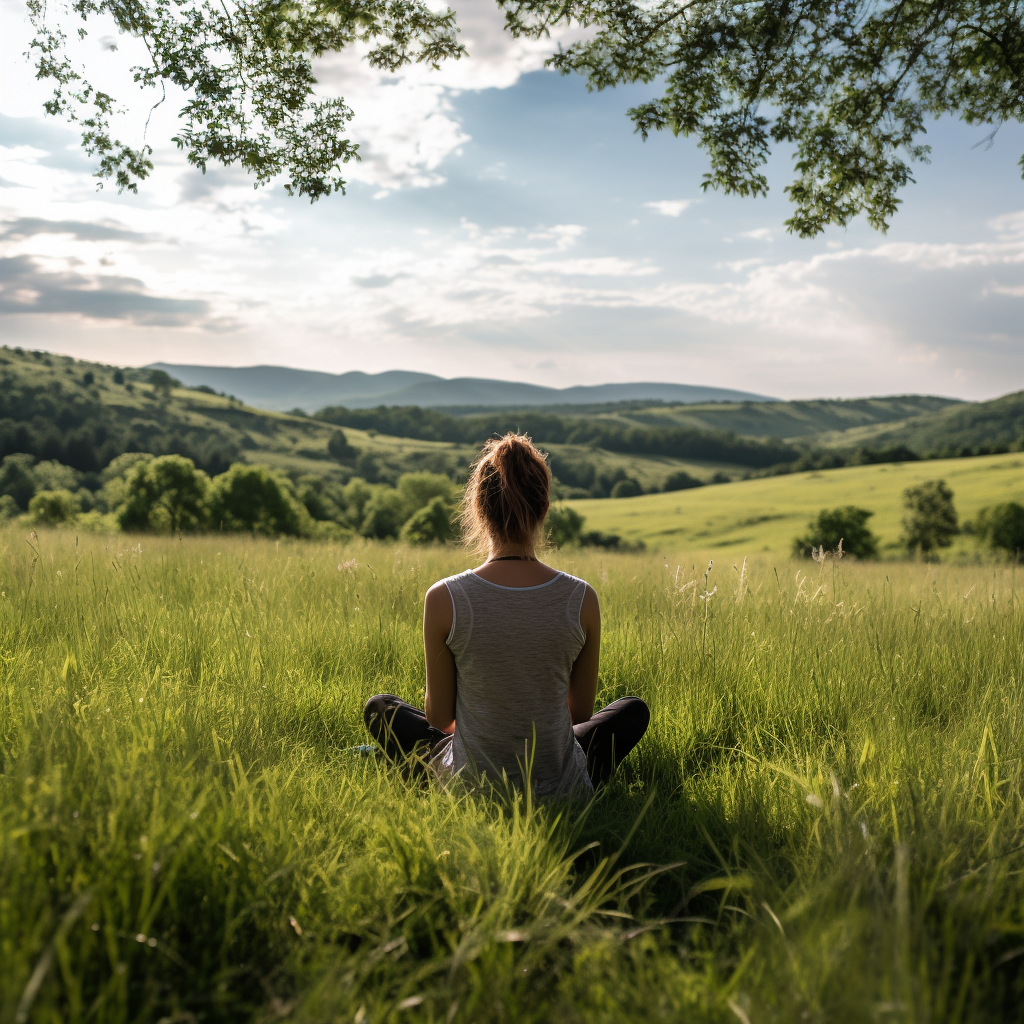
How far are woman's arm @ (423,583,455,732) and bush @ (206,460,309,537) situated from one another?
153 feet

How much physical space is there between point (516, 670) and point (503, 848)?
33.8 inches

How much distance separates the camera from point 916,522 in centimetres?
5797

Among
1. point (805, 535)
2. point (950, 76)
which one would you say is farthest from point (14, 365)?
point (950, 76)

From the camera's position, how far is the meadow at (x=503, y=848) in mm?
1465

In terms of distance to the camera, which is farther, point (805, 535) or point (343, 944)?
point (805, 535)

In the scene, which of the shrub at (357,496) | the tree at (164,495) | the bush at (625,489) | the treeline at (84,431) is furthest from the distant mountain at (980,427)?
the tree at (164,495)

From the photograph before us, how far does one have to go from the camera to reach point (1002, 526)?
179 feet

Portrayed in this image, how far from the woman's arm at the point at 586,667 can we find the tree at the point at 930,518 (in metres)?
61.1

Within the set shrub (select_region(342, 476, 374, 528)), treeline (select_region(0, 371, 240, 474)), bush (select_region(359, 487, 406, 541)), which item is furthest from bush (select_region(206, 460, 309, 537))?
treeline (select_region(0, 371, 240, 474))

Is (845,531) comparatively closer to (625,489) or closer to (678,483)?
(625,489)

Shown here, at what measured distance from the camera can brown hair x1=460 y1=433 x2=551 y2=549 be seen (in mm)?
2824

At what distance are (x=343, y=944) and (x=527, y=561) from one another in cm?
151

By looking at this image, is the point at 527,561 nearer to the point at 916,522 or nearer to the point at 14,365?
the point at 916,522

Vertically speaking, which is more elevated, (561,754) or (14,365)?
(14,365)
